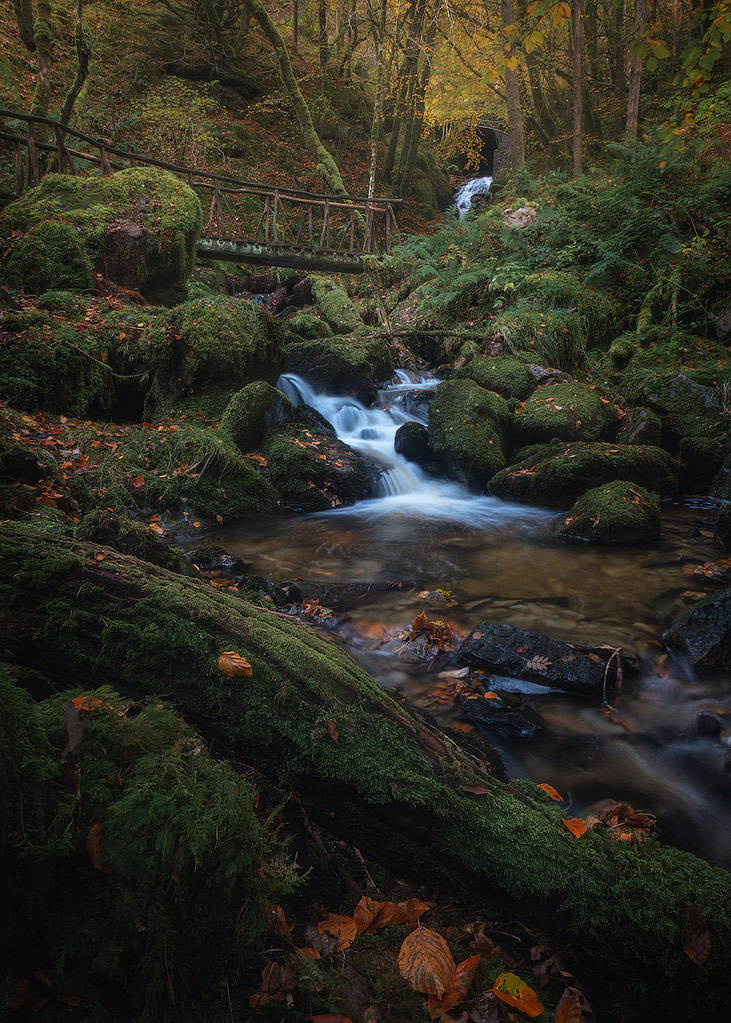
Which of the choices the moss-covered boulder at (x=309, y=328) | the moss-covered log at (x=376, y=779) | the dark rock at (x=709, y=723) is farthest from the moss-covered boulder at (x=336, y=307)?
the moss-covered log at (x=376, y=779)

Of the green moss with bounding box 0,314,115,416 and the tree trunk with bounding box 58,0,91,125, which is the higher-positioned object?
the tree trunk with bounding box 58,0,91,125

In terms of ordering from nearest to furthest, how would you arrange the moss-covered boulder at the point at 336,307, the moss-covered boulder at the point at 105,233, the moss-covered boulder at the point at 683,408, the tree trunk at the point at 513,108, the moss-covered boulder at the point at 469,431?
the moss-covered boulder at the point at 105,233
the moss-covered boulder at the point at 683,408
the moss-covered boulder at the point at 469,431
the moss-covered boulder at the point at 336,307
the tree trunk at the point at 513,108

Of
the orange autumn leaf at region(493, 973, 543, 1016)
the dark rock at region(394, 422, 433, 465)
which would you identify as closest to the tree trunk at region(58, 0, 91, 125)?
the dark rock at region(394, 422, 433, 465)

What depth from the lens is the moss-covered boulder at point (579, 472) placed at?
7055 millimetres

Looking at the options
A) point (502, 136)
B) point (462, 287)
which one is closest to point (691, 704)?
point (462, 287)

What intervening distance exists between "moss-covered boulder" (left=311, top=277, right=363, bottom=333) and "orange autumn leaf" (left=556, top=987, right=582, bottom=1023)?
12556mm

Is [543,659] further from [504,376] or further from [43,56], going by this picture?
[43,56]

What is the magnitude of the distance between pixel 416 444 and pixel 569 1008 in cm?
793

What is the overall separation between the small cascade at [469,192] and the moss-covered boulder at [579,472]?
16.9 m

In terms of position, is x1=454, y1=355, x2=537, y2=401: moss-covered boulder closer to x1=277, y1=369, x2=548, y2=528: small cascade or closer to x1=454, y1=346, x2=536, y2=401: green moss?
x1=454, y1=346, x2=536, y2=401: green moss

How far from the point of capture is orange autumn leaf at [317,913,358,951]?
1.49 m

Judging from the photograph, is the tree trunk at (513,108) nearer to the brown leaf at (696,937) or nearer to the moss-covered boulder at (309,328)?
the moss-covered boulder at (309,328)

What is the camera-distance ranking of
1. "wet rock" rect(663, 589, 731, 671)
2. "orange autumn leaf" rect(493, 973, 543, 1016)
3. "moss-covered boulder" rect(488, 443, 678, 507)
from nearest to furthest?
1. "orange autumn leaf" rect(493, 973, 543, 1016)
2. "wet rock" rect(663, 589, 731, 671)
3. "moss-covered boulder" rect(488, 443, 678, 507)

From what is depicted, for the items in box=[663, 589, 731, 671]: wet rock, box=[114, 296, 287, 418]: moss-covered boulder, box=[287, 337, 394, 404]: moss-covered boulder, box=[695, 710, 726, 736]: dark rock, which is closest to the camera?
box=[695, 710, 726, 736]: dark rock
